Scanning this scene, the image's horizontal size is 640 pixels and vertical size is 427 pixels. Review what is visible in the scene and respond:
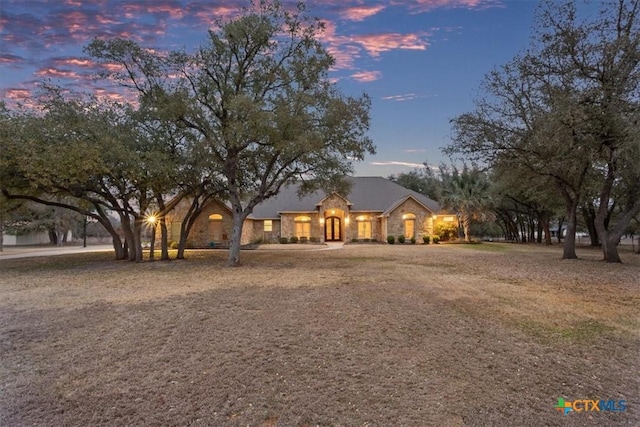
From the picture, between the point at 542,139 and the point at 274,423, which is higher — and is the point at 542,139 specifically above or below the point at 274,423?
above

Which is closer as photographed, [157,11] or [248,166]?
[157,11]

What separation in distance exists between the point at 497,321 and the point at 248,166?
1379cm

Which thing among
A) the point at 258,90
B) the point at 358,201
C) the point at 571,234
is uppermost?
the point at 258,90

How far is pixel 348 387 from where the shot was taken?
4.14 meters

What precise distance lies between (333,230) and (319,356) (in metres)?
27.4

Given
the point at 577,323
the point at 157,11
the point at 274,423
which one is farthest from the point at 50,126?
the point at 577,323

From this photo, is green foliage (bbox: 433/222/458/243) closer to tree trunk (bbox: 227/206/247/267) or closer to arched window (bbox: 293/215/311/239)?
arched window (bbox: 293/215/311/239)

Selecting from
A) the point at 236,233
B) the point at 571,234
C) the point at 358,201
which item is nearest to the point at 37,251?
the point at 236,233

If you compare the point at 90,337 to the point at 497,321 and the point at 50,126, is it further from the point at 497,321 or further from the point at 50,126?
the point at 50,126

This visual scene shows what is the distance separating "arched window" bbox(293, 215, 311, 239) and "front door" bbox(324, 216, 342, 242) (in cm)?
194

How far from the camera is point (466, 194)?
30031 millimetres

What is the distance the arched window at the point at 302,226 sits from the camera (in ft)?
101

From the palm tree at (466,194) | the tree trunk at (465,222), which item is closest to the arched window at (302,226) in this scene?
the palm tree at (466,194)

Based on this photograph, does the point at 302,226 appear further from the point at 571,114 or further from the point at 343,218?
the point at 571,114
